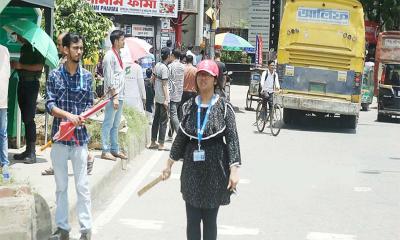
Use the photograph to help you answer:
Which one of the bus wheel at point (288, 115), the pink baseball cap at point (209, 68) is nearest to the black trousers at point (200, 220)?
the pink baseball cap at point (209, 68)

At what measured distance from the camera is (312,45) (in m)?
20.2

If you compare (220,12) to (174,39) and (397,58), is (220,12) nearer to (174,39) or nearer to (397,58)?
(174,39)

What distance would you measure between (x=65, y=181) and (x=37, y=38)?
10.1 ft

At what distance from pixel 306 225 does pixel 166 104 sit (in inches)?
233

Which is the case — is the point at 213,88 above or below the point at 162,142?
above

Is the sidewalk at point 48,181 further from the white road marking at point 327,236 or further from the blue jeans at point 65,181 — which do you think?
the white road marking at point 327,236

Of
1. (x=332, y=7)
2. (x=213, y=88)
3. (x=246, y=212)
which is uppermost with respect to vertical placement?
(x=332, y=7)

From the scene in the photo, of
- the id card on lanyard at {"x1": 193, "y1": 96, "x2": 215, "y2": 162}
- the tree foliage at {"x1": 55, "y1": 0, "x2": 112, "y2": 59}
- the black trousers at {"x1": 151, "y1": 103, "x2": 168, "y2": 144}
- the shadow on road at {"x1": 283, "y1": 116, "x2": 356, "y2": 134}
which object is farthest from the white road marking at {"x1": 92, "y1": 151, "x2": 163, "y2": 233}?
the shadow on road at {"x1": 283, "y1": 116, "x2": 356, "y2": 134}

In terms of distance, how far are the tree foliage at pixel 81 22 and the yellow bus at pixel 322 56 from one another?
223 inches

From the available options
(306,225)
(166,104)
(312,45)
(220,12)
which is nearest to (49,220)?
(306,225)

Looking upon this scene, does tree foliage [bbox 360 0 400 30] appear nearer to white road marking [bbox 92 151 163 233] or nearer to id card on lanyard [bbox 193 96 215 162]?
white road marking [bbox 92 151 163 233]

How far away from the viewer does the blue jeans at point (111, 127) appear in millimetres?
10656

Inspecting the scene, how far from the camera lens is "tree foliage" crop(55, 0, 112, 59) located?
16.9 m

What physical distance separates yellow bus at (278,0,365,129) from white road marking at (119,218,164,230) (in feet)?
41.1
